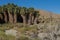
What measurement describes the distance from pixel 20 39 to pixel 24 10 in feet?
84.7

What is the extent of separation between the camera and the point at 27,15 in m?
45.4

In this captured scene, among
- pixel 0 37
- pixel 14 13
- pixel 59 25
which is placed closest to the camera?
pixel 0 37

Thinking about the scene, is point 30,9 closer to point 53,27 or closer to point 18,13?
point 18,13

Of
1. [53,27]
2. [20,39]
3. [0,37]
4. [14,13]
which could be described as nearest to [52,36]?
[53,27]

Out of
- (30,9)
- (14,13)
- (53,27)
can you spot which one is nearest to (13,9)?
(14,13)

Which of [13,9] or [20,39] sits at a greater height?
[13,9]

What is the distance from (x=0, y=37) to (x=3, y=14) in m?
26.1

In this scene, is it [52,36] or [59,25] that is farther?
[59,25]

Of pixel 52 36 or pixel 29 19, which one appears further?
pixel 29 19

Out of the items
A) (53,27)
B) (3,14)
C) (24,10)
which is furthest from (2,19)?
(53,27)

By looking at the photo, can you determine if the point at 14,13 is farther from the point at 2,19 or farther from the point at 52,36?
the point at 52,36

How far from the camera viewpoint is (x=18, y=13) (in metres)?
45.3

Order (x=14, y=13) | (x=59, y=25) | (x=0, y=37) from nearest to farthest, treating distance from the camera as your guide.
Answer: (x=0, y=37) → (x=59, y=25) → (x=14, y=13)

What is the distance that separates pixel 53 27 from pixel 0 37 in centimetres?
629
